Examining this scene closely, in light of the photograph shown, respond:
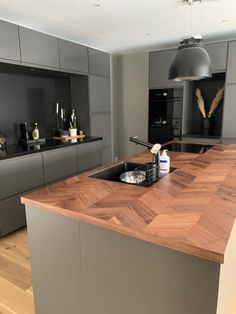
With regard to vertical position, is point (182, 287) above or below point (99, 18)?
below

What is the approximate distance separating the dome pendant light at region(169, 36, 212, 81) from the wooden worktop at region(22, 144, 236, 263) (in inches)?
32.2

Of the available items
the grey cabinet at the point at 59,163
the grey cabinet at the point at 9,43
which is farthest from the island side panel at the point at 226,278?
the grey cabinet at the point at 9,43

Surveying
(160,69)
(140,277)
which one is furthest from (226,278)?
(160,69)

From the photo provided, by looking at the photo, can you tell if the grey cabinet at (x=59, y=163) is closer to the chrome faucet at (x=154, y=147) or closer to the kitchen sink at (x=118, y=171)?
the kitchen sink at (x=118, y=171)

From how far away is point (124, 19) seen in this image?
2.92 m

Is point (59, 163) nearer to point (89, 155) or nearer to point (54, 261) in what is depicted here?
point (89, 155)

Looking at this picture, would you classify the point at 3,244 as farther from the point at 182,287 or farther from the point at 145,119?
the point at 145,119

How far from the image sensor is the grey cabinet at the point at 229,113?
376 cm

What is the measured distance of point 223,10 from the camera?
2.68 meters

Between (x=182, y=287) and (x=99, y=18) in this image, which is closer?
(x=182, y=287)

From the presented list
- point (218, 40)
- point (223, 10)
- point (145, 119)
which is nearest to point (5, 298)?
point (223, 10)

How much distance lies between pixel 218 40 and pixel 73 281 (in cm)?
418

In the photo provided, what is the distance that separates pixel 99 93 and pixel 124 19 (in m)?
1.49

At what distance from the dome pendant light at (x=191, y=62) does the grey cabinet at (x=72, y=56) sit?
1.92 meters
